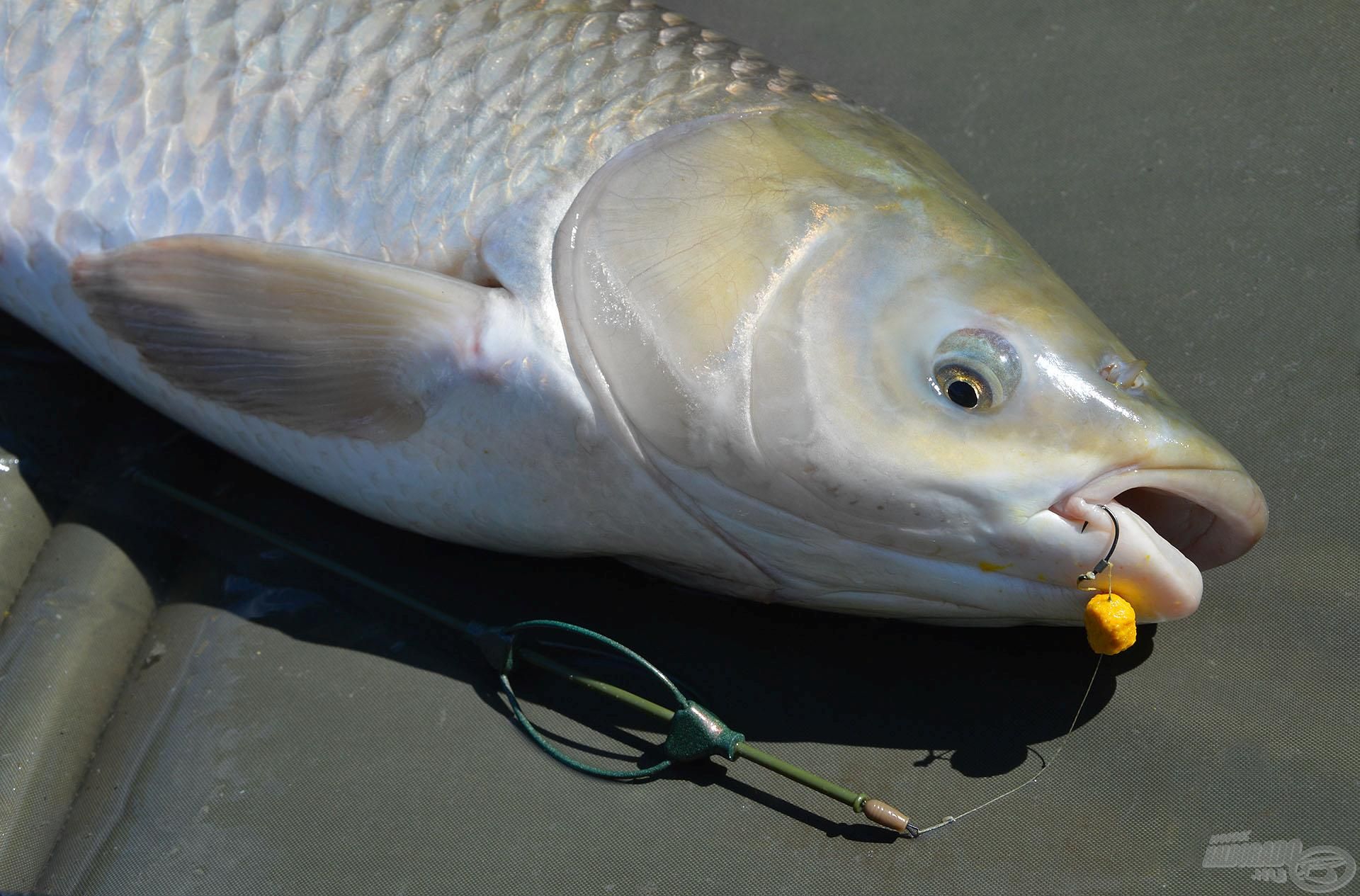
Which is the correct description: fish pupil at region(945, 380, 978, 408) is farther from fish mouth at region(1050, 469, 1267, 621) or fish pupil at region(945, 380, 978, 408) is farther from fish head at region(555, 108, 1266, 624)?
fish mouth at region(1050, 469, 1267, 621)

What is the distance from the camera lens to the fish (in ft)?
5.08

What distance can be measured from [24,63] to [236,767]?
47.0 inches

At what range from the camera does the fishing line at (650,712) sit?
157cm

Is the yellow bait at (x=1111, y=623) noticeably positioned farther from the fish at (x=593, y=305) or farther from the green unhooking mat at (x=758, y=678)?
the green unhooking mat at (x=758, y=678)

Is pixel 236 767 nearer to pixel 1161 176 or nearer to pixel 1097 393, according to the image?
pixel 1097 393

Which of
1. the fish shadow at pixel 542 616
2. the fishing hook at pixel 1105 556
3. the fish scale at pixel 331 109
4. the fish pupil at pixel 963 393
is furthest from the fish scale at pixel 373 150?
the fishing hook at pixel 1105 556

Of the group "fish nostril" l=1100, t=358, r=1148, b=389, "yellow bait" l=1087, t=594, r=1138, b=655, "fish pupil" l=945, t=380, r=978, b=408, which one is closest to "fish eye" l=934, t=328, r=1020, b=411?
"fish pupil" l=945, t=380, r=978, b=408

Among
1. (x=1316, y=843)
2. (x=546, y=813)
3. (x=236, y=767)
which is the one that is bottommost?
(x=236, y=767)

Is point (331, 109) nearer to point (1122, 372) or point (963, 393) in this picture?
point (963, 393)

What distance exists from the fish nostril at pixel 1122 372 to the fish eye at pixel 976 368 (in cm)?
12

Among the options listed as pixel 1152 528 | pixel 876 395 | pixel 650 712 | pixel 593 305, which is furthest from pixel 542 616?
pixel 1152 528

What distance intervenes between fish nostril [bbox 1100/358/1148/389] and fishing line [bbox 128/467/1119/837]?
18cm

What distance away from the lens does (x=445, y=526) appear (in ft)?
6.14

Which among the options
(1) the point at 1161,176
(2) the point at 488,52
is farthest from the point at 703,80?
(1) the point at 1161,176
